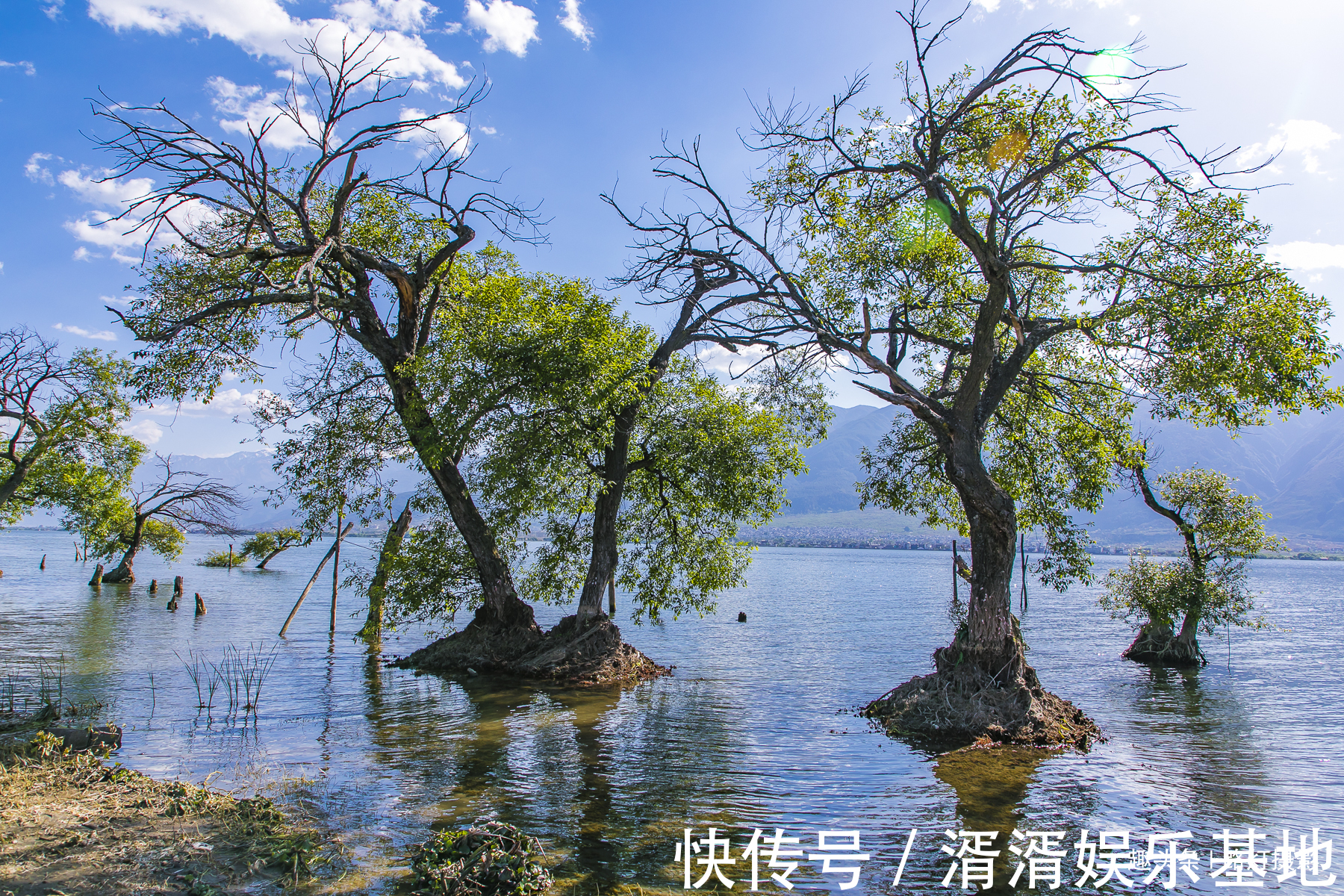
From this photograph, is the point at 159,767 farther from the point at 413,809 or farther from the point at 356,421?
the point at 356,421

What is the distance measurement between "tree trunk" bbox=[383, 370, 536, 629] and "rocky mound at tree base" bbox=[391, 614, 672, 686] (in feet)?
1.59

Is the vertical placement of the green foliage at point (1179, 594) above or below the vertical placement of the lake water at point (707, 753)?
above

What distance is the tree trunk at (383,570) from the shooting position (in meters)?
23.5

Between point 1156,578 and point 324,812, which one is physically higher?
point 1156,578

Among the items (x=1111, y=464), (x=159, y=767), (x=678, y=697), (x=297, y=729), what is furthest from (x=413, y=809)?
(x=1111, y=464)

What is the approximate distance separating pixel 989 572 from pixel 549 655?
12.3 m

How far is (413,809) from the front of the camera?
10.4 m

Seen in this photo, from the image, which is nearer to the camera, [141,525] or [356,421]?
[356,421]

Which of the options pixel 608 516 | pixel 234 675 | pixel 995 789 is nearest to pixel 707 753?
pixel 995 789

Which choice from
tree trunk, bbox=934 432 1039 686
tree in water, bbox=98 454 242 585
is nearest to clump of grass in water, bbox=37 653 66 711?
tree in water, bbox=98 454 242 585

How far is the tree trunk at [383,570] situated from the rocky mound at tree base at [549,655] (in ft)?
9.22

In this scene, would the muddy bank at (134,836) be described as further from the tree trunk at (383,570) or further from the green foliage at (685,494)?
the tree trunk at (383,570)

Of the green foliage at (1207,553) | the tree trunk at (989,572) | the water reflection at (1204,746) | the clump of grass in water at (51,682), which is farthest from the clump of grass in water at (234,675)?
the green foliage at (1207,553)

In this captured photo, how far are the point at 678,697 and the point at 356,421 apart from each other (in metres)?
12.5
